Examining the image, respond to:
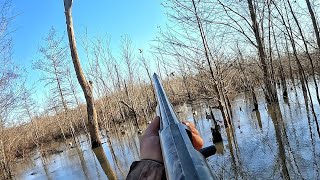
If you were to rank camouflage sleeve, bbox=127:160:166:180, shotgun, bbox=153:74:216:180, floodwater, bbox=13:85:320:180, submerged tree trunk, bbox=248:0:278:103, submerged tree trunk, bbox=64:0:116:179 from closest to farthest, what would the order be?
shotgun, bbox=153:74:216:180
camouflage sleeve, bbox=127:160:166:180
floodwater, bbox=13:85:320:180
submerged tree trunk, bbox=248:0:278:103
submerged tree trunk, bbox=64:0:116:179

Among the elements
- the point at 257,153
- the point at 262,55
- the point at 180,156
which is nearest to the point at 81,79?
the point at 262,55

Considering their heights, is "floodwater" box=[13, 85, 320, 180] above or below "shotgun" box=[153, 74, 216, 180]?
below

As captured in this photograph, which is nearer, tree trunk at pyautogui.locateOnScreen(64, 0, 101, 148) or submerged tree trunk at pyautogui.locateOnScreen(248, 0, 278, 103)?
submerged tree trunk at pyautogui.locateOnScreen(248, 0, 278, 103)

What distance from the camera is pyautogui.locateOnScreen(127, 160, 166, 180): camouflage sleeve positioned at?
0.57 m

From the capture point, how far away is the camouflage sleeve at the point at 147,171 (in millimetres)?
573

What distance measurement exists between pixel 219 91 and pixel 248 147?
3687 millimetres

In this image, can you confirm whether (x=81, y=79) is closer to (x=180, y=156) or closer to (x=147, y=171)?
(x=147, y=171)

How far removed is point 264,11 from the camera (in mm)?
9688

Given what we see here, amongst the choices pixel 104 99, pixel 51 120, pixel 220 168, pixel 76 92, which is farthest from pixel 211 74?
pixel 51 120

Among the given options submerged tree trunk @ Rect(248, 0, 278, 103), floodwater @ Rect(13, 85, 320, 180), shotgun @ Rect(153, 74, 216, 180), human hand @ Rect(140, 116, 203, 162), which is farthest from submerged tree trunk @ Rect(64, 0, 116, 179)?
shotgun @ Rect(153, 74, 216, 180)

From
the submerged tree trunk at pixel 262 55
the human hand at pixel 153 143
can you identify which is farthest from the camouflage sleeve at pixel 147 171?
the submerged tree trunk at pixel 262 55

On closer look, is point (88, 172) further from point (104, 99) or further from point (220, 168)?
point (104, 99)

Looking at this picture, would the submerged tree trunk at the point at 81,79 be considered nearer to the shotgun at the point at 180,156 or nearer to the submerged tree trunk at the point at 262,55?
the submerged tree trunk at the point at 262,55

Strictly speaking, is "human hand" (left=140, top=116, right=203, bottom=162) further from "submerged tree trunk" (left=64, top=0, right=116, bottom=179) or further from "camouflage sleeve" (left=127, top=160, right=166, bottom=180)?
"submerged tree trunk" (left=64, top=0, right=116, bottom=179)
